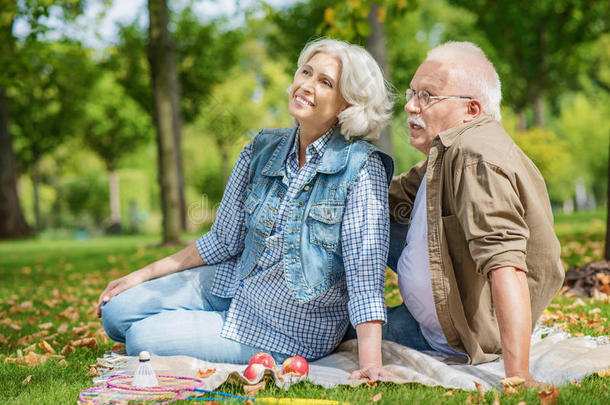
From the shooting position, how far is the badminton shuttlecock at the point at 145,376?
2924mm

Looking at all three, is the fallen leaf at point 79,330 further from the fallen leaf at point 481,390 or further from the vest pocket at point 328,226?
the fallen leaf at point 481,390

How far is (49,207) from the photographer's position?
3419 centimetres

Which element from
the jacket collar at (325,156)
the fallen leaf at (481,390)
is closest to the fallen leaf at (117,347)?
the jacket collar at (325,156)

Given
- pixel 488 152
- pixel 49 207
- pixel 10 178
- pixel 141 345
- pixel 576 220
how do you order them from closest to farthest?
pixel 488 152, pixel 141 345, pixel 576 220, pixel 10 178, pixel 49 207

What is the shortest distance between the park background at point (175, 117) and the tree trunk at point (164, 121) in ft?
0.09

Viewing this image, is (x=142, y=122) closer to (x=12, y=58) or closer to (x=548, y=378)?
(x=12, y=58)

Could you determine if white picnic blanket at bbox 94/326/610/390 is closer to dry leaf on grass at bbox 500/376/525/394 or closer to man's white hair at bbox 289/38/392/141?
dry leaf on grass at bbox 500/376/525/394

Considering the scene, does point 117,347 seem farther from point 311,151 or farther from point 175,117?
point 175,117

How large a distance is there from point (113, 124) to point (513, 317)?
2483 centimetres

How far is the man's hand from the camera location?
262 cm

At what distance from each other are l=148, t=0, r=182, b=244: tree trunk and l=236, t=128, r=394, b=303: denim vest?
316 inches

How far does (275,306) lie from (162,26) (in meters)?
8.87

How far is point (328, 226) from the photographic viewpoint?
3250mm

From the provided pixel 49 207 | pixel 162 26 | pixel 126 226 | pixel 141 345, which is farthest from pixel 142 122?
pixel 141 345
